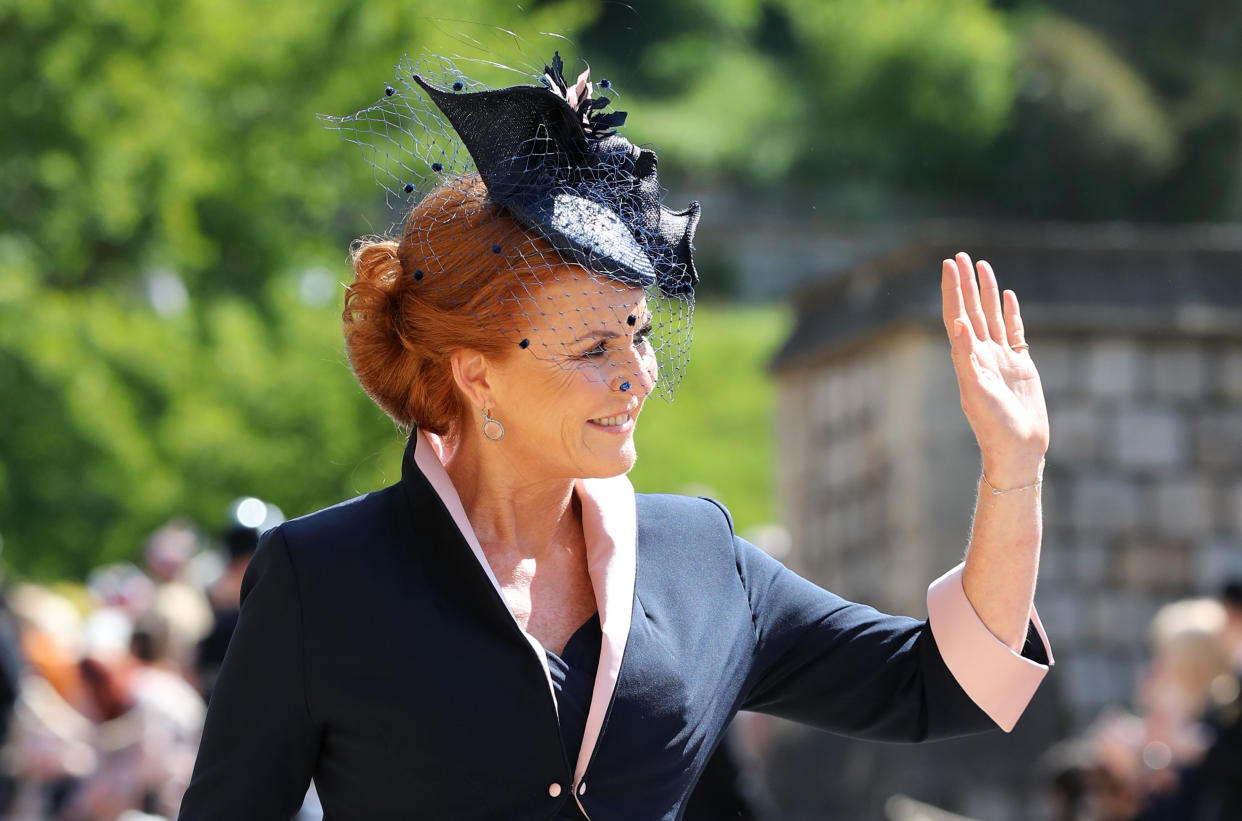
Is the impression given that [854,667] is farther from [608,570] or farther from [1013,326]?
[1013,326]

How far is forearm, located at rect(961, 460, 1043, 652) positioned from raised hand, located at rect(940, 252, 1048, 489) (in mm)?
12

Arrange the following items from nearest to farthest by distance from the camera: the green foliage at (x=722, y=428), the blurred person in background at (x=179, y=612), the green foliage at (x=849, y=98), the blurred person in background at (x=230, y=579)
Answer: the blurred person in background at (x=230, y=579) → the blurred person in background at (x=179, y=612) → the green foliage at (x=722, y=428) → the green foliage at (x=849, y=98)

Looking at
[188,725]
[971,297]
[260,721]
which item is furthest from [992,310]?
[188,725]

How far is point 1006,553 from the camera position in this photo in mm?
2471

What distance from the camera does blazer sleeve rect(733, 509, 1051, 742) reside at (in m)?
2.56

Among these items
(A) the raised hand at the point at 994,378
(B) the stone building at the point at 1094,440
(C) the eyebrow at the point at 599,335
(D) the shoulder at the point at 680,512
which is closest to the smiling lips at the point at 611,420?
(C) the eyebrow at the point at 599,335

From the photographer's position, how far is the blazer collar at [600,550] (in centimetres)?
243

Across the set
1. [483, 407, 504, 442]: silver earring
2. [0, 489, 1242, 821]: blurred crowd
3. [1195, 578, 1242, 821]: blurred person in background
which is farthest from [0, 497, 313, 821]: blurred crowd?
[483, 407, 504, 442]: silver earring

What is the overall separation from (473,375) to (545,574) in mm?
300

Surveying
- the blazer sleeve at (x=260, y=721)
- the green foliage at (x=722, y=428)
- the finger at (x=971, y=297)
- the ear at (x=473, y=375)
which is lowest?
the green foliage at (x=722, y=428)

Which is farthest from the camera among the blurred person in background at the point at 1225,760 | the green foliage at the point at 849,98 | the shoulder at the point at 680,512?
the green foliage at the point at 849,98

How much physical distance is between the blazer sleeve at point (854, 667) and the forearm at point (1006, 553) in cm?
5

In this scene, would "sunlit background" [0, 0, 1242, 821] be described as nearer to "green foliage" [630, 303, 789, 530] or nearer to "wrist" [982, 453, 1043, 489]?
"wrist" [982, 453, 1043, 489]

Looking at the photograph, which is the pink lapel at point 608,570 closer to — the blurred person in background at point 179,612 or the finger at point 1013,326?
the finger at point 1013,326
